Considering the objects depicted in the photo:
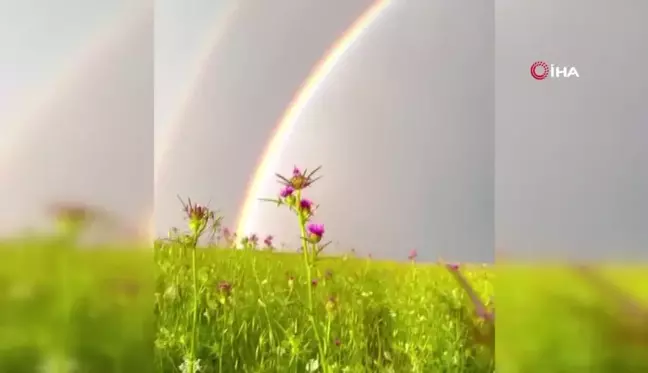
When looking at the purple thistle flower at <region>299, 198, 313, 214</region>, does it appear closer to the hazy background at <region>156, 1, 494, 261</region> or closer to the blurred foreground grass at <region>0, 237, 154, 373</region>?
the hazy background at <region>156, 1, 494, 261</region>

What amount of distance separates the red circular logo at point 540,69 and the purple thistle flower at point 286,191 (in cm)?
60

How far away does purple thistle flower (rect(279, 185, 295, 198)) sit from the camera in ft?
5.00

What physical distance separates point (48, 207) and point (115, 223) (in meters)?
0.16

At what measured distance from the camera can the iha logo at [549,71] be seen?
1.41m

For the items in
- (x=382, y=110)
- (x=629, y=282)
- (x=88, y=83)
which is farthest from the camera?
(x=88, y=83)

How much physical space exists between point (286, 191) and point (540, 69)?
639 mm

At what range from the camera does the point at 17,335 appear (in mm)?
1468

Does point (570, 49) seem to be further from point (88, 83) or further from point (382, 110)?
point (88, 83)

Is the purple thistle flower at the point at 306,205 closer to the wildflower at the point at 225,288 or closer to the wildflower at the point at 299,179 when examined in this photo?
the wildflower at the point at 299,179

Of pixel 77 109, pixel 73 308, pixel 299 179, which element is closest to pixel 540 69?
pixel 299 179

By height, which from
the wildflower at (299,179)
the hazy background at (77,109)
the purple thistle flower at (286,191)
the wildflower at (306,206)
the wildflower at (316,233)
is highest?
the hazy background at (77,109)

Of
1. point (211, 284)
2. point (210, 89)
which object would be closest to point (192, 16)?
point (210, 89)

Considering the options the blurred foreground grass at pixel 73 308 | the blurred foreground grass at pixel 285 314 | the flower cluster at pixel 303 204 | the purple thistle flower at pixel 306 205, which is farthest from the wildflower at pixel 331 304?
the blurred foreground grass at pixel 73 308

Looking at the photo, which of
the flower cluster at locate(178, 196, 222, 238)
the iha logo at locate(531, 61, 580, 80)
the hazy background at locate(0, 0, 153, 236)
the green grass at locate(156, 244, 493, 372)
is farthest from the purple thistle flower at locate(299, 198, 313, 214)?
the iha logo at locate(531, 61, 580, 80)
